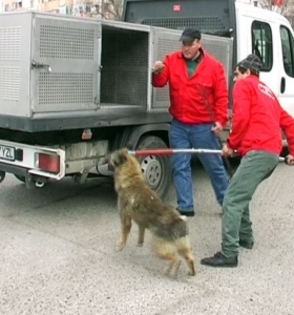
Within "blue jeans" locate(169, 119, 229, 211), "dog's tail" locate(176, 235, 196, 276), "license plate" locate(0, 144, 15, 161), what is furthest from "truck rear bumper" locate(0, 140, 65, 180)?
"dog's tail" locate(176, 235, 196, 276)

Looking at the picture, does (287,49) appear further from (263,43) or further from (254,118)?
(254,118)

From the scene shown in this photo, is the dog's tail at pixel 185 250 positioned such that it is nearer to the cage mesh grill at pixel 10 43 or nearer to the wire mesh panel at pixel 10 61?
the wire mesh panel at pixel 10 61

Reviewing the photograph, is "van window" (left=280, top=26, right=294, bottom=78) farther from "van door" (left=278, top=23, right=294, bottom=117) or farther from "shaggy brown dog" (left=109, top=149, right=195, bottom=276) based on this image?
"shaggy brown dog" (left=109, top=149, right=195, bottom=276)

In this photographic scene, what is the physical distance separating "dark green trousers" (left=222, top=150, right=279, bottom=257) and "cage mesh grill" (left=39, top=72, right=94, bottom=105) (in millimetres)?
1684

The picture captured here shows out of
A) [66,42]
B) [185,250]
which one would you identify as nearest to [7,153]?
[66,42]

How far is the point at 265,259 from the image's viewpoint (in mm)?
4914

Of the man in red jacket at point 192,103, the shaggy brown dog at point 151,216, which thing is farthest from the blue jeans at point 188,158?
the shaggy brown dog at point 151,216

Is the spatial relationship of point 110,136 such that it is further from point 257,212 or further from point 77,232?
point 257,212

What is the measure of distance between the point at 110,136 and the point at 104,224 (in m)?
0.95

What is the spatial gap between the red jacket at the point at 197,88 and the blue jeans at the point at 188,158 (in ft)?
0.36

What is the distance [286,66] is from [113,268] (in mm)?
5282

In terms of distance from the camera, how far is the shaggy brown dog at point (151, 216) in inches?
168

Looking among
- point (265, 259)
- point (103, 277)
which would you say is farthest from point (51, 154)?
point (265, 259)

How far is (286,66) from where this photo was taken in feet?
28.5
